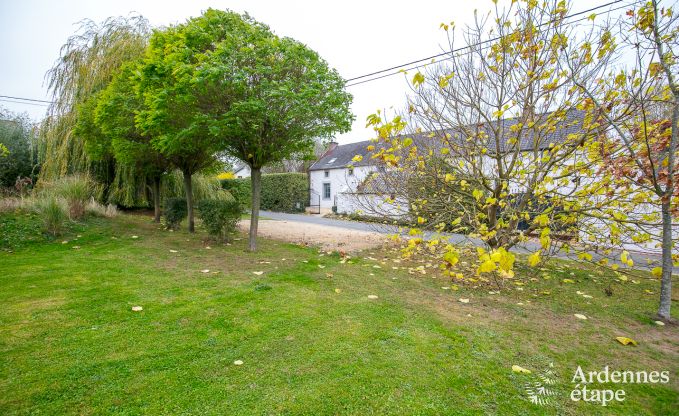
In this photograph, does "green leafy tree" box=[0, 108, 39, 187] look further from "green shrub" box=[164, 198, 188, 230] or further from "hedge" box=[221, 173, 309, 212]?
"hedge" box=[221, 173, 309, 212]

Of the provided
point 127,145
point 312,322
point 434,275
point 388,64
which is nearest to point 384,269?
point 434,275

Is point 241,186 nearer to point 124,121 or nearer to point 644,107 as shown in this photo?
point 124,121

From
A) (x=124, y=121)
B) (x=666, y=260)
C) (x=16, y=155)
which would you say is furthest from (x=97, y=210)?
(x=666, y=260)

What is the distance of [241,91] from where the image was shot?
5.64 metres

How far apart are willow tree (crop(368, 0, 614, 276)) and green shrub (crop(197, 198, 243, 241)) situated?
4167mm

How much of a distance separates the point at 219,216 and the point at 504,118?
621cm

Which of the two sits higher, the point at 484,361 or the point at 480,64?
the point at 480,64

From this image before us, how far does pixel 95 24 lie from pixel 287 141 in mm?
11595

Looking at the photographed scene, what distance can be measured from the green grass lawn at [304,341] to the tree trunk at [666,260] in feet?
0.59

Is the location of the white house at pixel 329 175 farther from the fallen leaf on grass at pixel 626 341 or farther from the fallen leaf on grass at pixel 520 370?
the fallen leaf on grass at pixel 520 370

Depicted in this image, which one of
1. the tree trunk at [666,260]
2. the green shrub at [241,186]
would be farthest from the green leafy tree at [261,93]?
the green shrub at [241,186]

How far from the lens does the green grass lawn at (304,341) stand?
82.8 inches

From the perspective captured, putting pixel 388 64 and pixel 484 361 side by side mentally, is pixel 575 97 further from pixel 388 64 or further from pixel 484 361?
pixel 388 64

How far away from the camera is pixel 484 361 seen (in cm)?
265
